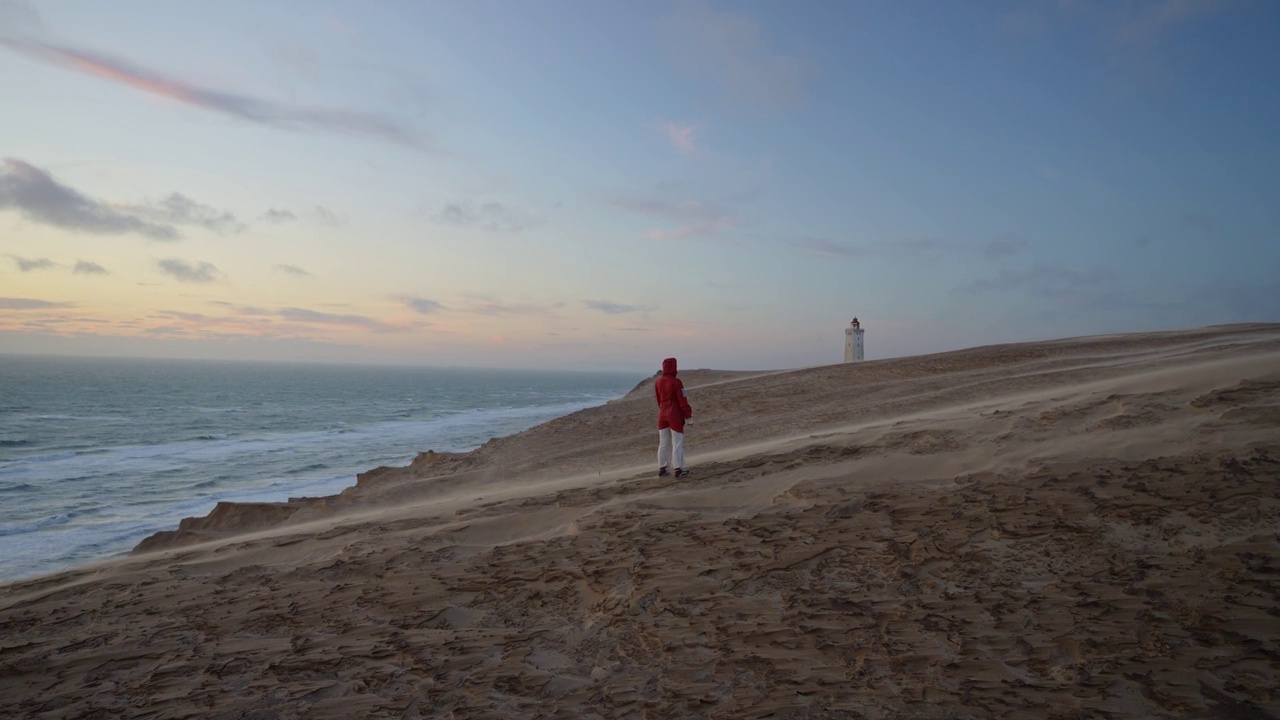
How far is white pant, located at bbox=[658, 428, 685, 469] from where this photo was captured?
906 centimetres

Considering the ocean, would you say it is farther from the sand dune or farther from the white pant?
the white pant

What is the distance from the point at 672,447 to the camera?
377 inches

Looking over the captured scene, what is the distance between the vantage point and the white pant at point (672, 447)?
29.7 ft

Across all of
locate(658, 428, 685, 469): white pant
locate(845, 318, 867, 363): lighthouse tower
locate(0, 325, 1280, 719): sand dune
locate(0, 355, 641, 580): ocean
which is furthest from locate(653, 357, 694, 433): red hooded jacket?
locate(845, 318, 867, 363): lighthouse tower

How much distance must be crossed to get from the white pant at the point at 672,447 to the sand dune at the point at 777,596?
1.44ft

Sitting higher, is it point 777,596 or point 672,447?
point 672,447

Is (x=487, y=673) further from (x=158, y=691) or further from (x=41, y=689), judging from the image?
(x=41, y=689)

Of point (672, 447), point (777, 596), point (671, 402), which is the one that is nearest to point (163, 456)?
point (672, 447)

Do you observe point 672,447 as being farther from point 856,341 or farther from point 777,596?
point 856,341

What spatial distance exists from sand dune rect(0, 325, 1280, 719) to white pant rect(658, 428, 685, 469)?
1.44ft

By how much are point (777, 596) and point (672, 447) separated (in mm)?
4654

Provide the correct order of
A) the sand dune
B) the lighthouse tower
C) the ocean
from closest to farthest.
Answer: the sand dune
the ocean
the lighthouse tower

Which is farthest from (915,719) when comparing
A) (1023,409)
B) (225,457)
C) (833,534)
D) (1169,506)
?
(225,457)

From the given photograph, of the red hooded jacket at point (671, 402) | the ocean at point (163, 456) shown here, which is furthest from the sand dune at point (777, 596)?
the ocean at point (163, 456)
